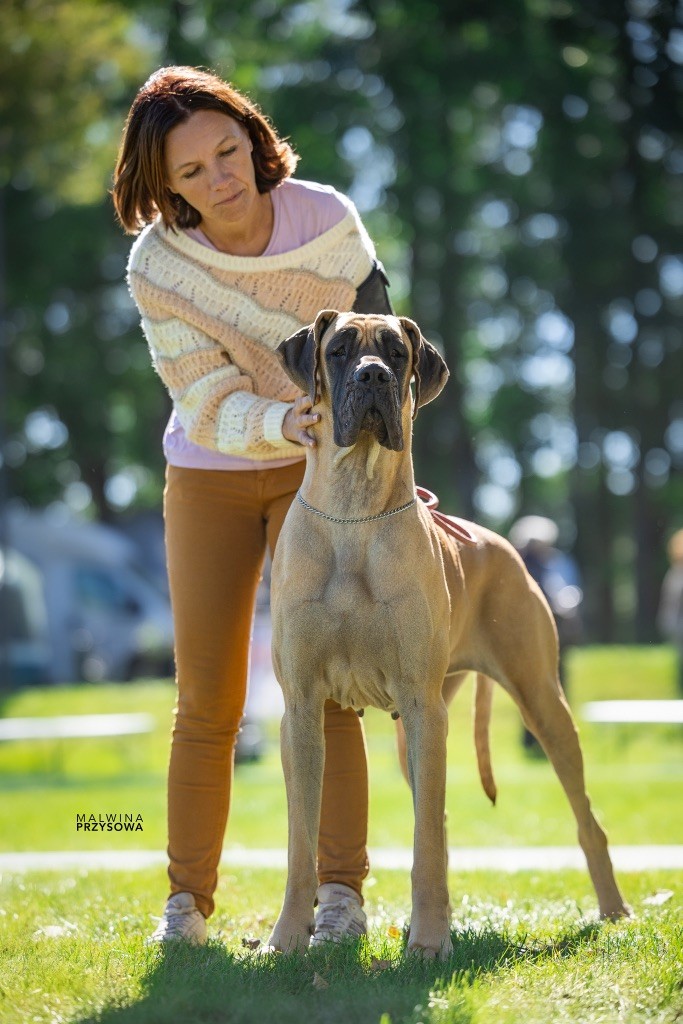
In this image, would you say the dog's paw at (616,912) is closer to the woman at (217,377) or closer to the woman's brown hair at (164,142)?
the woman at (217,377)

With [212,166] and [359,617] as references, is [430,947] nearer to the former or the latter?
[359,617]

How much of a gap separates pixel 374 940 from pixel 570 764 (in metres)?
0.90

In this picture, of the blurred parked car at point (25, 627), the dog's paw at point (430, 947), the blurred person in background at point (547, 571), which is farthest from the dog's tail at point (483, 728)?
the blurred parked car at point (25, 627)

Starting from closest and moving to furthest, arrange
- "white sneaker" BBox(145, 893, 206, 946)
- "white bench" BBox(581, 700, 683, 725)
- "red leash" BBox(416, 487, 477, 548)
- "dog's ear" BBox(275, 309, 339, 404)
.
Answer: "dog's ear" BBox(275, 309, 339, 404) < "white sneaker" BBox(145, 893, 206, 946) < "red leash" BBox(416, 487, 477, 548) < "white bench" BBox(581, 700, 683, 725)

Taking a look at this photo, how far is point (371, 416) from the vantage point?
337 centimetres

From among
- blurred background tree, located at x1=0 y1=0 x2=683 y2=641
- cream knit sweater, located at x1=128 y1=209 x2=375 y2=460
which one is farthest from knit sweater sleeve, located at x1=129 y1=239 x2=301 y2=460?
blurred background tree, located at x1=0 y1=0 x2=683 y2=641

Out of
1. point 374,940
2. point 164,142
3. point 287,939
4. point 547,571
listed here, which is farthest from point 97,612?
point 287,939

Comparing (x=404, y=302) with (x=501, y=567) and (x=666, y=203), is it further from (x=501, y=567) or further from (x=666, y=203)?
(x=501, y=567)

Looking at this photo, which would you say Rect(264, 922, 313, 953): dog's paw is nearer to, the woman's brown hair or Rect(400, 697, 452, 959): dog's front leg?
Rect(400, 697, 452, 959): dog's front leg

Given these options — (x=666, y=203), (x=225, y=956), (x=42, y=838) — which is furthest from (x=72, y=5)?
(x=225, y=956)

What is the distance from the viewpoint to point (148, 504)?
31.4 meters

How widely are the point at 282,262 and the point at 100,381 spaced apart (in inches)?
873

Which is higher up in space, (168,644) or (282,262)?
(282,262)

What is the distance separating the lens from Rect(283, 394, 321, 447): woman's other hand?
3.53 meters
